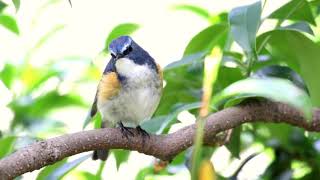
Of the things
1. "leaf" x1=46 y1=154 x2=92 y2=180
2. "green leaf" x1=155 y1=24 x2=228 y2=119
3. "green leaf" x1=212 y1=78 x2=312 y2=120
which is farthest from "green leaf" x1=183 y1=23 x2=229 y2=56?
"green leaf" x1=212 y1=78 x2=312 y2=120

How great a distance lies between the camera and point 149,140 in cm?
172

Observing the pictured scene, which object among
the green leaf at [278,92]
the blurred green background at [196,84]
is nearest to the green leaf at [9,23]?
the blurred green background at [196,84]

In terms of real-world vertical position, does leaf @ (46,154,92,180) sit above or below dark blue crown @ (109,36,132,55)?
below

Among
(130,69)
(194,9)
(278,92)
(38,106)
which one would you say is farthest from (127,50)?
(278,92)

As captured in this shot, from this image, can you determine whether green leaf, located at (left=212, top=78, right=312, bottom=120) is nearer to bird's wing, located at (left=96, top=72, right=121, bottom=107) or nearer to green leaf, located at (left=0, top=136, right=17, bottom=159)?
green leaf, located at (left=0, top=136, right=17, bottom=159)

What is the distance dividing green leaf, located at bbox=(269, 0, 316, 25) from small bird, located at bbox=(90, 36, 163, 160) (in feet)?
2.06

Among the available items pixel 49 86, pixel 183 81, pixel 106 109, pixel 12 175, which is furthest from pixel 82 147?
pixel 49 86

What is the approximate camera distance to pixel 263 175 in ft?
6.98

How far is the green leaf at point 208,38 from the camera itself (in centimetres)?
202

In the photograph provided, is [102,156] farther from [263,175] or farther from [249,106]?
[249,106]

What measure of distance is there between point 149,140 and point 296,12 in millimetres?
565

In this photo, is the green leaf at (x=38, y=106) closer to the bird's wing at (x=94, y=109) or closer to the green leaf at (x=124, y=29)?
the bird's wing at (x=94, y=109)

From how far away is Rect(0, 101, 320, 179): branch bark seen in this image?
1.51 m

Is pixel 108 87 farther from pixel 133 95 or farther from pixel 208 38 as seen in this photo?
pixel 208 38
